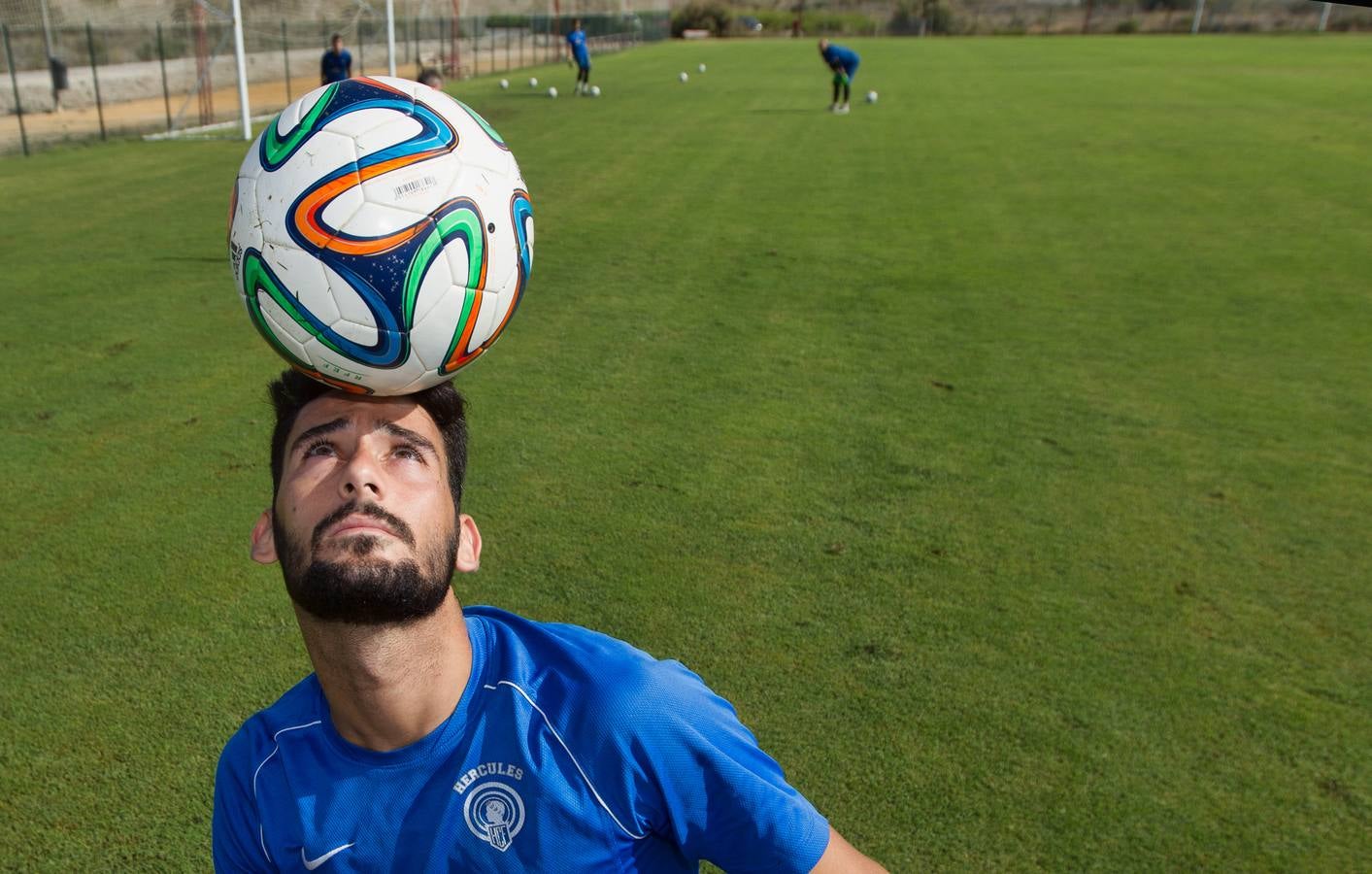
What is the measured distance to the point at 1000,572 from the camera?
16.2ft

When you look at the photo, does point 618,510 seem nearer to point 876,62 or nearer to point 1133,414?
point 1133,414

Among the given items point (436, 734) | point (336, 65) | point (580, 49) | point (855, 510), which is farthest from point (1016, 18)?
point (436, 734)

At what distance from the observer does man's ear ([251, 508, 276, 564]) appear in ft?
6.80

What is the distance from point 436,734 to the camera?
1.97m

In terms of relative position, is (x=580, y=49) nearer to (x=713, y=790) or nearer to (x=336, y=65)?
(x=336, y=65)

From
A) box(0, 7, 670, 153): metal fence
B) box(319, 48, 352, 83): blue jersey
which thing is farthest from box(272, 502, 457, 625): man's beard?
box(0, 7, 670, 153): metal fence

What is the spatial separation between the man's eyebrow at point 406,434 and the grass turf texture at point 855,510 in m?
2.03

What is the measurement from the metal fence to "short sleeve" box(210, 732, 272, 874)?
19076 mm

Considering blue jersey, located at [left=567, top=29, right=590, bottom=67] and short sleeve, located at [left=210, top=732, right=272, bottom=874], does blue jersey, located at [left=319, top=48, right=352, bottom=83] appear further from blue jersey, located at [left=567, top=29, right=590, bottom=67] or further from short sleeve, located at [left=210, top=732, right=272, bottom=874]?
short sleeve, located at [left=210, top=732, right=272, bottom=874]

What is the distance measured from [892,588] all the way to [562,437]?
2.45 m

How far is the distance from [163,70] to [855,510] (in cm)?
1863

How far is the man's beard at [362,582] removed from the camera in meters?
1.77

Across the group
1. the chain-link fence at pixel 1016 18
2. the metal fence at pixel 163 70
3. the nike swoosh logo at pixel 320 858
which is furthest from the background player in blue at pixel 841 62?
the chain-link fence at pixel 1016 18

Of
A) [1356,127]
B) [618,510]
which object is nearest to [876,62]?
[1356,127]
